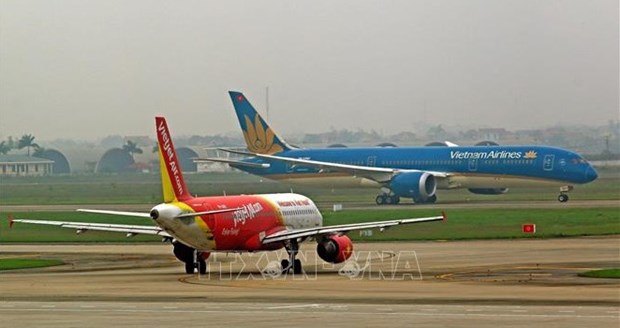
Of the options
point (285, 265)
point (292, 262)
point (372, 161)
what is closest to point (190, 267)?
point (285, 265)

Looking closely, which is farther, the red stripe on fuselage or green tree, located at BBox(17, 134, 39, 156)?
green tree, located at BBox(17, 134, 39, 156)

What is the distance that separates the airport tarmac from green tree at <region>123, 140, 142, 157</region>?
8218 cm

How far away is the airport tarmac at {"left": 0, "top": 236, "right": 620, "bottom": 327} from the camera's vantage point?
33.2 meters

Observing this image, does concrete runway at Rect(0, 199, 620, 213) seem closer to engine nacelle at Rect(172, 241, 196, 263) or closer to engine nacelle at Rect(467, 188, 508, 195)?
engine nacelle at Rect(467, 188, 508, 195)

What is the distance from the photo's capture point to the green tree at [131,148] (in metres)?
148

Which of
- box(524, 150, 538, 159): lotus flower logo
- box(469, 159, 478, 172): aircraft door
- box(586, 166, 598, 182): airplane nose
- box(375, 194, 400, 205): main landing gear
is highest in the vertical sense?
box(524, 150, 538, 159): lotus flower logo

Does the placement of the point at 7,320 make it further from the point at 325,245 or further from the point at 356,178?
the point at 356,178

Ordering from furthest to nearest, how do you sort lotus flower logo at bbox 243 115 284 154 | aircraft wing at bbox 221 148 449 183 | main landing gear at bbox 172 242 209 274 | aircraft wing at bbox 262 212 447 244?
lotus flower logo at bbox 243 115 284 154
aircraft wing at bbox 221 148 449 183
main landing gear at bbox 172 242 209 274
aircraft wing at bbox 262 212 447 244

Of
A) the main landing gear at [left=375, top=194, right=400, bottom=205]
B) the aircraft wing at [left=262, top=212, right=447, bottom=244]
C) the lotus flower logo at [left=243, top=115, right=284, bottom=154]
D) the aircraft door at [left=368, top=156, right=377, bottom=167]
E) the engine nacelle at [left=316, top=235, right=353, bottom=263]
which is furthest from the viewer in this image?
the lotus flower logo at [left=243, top=115, right=284, bottom=154]

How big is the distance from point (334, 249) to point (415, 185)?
58692 mm

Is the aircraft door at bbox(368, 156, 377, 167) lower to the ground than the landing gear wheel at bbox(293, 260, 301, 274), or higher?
higher

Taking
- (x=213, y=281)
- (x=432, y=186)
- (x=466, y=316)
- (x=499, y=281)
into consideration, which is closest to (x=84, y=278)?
(x=213, y=281)

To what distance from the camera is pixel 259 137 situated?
12288 cm

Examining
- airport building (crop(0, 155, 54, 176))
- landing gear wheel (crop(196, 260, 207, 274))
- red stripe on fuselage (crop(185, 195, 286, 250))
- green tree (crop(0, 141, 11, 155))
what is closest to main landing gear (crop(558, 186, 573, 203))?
red stripe on fuselage (crop(185, 195, 286, 250))
